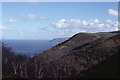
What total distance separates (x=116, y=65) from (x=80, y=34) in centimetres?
4354

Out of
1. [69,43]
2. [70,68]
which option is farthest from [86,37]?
[70,68]

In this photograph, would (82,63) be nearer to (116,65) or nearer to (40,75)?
(40,75)

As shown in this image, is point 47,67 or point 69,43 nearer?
point 47,67

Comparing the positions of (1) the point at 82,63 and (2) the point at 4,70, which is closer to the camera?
(1) the point at 82,63

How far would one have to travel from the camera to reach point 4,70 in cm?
3597

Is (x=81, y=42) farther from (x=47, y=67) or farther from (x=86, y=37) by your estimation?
(x=47, y=67)

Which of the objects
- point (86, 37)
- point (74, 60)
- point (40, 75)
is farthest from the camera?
point (86, 37)

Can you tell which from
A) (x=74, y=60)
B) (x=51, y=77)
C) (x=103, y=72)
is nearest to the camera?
(x=103, y=72)

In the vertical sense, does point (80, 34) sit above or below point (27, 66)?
above

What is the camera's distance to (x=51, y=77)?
2942 cm

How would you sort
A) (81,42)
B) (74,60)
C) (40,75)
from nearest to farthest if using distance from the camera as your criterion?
(40,75) < (74,60) < (81,42)

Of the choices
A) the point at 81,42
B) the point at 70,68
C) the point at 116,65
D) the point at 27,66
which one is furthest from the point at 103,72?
the point at 81,42

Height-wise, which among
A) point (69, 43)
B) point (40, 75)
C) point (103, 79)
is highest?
point (69, 43)

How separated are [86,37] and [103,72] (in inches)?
1663
